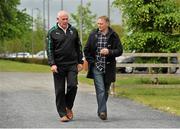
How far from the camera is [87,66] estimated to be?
11430mm

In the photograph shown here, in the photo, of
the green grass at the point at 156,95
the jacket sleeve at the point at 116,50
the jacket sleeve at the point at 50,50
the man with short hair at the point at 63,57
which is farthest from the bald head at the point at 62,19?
the green grass at the point at 156,95

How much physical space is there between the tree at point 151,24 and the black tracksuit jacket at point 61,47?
1178 cm

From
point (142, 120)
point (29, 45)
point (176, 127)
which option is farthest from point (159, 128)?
point (29, 45)

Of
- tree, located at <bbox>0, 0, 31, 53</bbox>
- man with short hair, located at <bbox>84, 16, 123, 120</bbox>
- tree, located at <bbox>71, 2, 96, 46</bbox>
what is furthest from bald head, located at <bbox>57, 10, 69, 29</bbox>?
tree, located at <bbox>71, 2, 96, 46</bbox>

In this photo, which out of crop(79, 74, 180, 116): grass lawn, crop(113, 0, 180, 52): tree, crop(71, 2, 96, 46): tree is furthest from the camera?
crop(71, 2, 96, 46): tree

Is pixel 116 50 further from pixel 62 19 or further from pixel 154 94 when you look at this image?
pixel 154 94

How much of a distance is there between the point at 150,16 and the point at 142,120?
12.1 metres

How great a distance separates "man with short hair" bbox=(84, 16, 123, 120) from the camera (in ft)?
36.9

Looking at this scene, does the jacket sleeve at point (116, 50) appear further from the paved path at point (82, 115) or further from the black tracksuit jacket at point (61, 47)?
the paved path at point (82, 115)

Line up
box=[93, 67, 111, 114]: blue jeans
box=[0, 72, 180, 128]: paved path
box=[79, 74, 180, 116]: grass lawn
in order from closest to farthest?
box=[0, 72, 180, 128]: paved path
box=[93, 67, 111, 114]: blue jeans
box=[79, 74, 180, 116]: grass lawn

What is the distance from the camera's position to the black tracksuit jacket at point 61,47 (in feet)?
35.9

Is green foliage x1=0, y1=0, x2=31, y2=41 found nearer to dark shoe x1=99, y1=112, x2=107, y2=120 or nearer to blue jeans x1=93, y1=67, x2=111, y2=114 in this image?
blue jeans x1=93, y1=67, x2=111, y2=114

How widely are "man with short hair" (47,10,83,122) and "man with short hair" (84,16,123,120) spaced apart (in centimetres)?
38

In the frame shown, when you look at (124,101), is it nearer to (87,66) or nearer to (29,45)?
(87,66)
